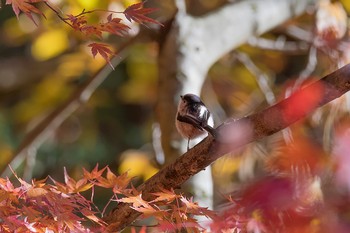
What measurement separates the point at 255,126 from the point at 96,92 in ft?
12.4

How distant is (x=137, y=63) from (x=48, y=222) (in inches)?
130

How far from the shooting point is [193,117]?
164 centimetres

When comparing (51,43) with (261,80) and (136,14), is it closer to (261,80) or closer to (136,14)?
(261,80)

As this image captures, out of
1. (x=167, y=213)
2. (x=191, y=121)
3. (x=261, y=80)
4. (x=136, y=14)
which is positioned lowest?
(x=261, y=80)

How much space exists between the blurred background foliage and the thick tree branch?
5.43 feet

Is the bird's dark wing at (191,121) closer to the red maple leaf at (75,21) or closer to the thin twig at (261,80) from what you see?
the red maple leaf at (75,21)

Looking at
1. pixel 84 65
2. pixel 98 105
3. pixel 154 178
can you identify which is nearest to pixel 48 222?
pixel 154 178

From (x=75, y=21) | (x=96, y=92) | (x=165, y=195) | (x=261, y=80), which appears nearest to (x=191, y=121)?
(x=165, y=195)

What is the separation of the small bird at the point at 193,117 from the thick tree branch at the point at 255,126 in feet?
0.16

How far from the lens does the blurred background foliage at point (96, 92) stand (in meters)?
3.98

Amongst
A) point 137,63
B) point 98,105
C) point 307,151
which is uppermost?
point 307,151

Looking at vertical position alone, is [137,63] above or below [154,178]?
below

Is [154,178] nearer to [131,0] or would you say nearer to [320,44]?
[131,0]

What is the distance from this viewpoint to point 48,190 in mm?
1582
